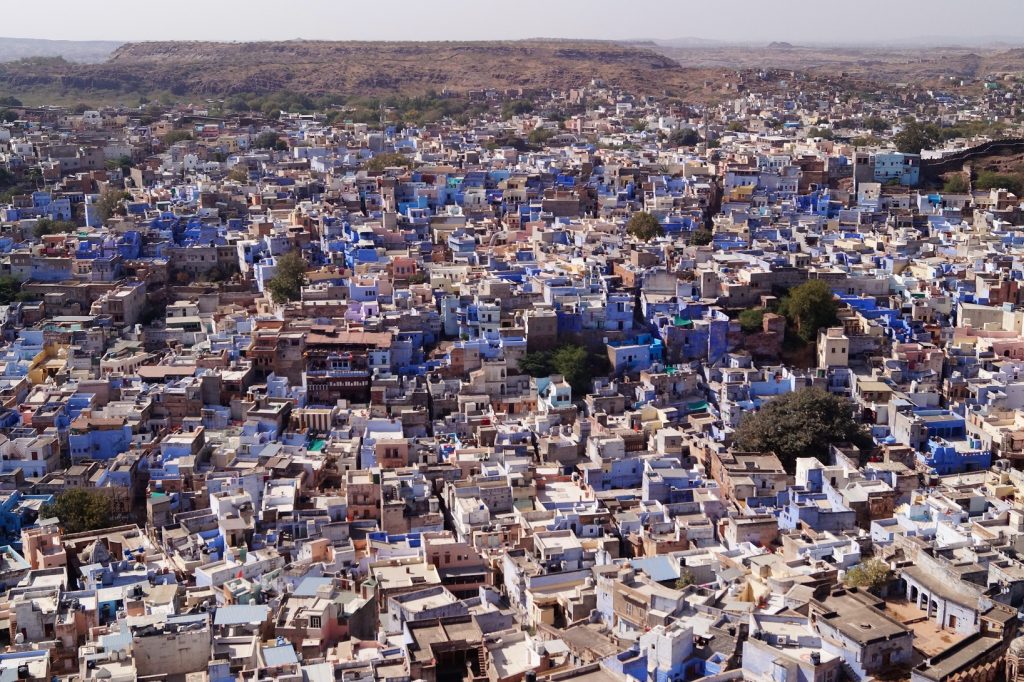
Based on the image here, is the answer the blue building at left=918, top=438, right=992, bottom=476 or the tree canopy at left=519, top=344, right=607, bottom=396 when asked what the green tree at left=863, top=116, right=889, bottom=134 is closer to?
the tree canopy at left=519, top=344, right=607, bottom=396

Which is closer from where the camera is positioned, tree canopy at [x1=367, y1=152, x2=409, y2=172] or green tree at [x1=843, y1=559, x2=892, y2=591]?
green tree at [x1=843, y1=559, x2=892, y2=591]

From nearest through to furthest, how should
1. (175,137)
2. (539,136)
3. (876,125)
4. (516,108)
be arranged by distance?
(175,137)
(539,136)
(876,125)
(516,108)

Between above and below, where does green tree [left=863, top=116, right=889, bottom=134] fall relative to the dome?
above

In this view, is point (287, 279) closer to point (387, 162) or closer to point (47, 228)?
point (47, 228)

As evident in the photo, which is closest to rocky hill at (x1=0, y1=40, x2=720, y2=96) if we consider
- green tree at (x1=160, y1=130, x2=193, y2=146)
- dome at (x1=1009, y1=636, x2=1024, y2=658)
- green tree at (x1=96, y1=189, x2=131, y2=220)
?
green tree at (x1=160, y1=130, x2=193, y2=146)

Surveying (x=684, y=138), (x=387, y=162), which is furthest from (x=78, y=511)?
(x=684, y=138)

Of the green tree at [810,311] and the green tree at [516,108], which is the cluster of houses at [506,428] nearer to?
the green tree at [810,311]
